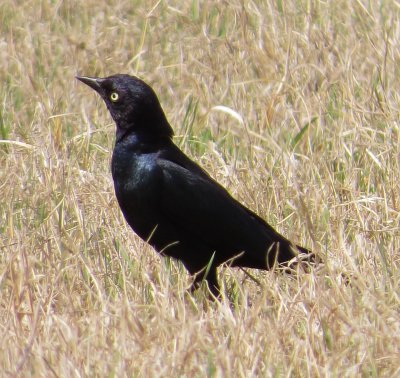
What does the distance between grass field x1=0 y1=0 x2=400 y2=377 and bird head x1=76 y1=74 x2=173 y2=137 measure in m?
0.47

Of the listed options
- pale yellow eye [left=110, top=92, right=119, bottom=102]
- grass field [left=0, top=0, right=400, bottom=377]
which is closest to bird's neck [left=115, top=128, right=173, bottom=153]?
pale yellow eye [left=110, top=92, right=119, bottom=102]

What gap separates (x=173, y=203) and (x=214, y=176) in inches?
41.7

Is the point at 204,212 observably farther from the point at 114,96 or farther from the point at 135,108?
the point at 114,96

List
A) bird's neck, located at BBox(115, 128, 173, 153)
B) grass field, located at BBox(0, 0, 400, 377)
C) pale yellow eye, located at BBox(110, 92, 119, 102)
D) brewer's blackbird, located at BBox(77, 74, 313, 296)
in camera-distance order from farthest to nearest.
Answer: pale yellow eye, located at BBox(110, 92, 119, 102)
bird's neck, located at BBox(115, 128, 173, 153)
brewer's blackbird, located at BBox(77, 74, 313, 296)
grass field, located at BBox(0, 0, 400, 377)

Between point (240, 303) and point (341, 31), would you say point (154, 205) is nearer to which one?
point (240, 303)

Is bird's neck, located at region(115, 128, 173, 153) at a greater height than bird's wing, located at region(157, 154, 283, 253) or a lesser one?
greater

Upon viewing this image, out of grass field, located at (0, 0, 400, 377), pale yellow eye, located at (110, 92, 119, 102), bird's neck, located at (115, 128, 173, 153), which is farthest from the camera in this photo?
pale yellow eye, located at (110, 92, 119, 102)

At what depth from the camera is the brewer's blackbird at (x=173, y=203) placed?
5297 mm

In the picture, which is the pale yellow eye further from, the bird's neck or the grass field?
the grass field

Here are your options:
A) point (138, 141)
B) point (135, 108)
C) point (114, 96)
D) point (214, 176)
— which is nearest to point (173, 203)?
point (138, 141)

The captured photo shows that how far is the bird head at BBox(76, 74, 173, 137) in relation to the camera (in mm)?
5508

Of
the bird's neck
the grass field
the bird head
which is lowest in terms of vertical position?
the grass field

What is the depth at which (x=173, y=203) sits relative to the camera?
5.35 metres

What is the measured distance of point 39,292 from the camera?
4805mm
